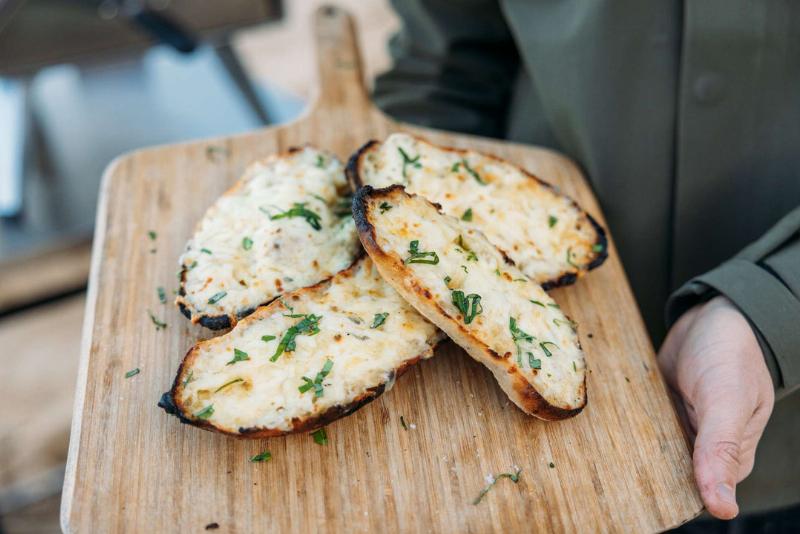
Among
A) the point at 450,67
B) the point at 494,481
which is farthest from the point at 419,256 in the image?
the point at 450,67

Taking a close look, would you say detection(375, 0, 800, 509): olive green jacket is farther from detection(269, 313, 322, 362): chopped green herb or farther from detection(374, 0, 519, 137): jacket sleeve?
detection(269, 313, 322, 362): chopped green herb

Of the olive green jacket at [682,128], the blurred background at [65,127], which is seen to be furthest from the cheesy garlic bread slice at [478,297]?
the blurred background at [65,127]

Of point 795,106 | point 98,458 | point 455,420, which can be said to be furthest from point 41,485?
point 795,106

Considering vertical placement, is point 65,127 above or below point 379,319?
below

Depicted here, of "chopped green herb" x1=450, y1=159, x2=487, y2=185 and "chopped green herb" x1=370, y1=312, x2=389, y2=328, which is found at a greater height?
"chopped green herb" x1=450, y1=159, x2=487, y2=185

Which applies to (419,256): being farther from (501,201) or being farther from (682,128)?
(682,128)

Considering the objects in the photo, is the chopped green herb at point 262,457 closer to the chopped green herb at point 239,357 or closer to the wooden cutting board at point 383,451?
the wooden cutting board at point 383,451

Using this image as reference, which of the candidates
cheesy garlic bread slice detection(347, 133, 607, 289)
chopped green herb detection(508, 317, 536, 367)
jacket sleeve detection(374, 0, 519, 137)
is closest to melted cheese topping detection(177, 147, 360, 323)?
cheesy garlic bread slice detection(347, 133, 607, 289)
